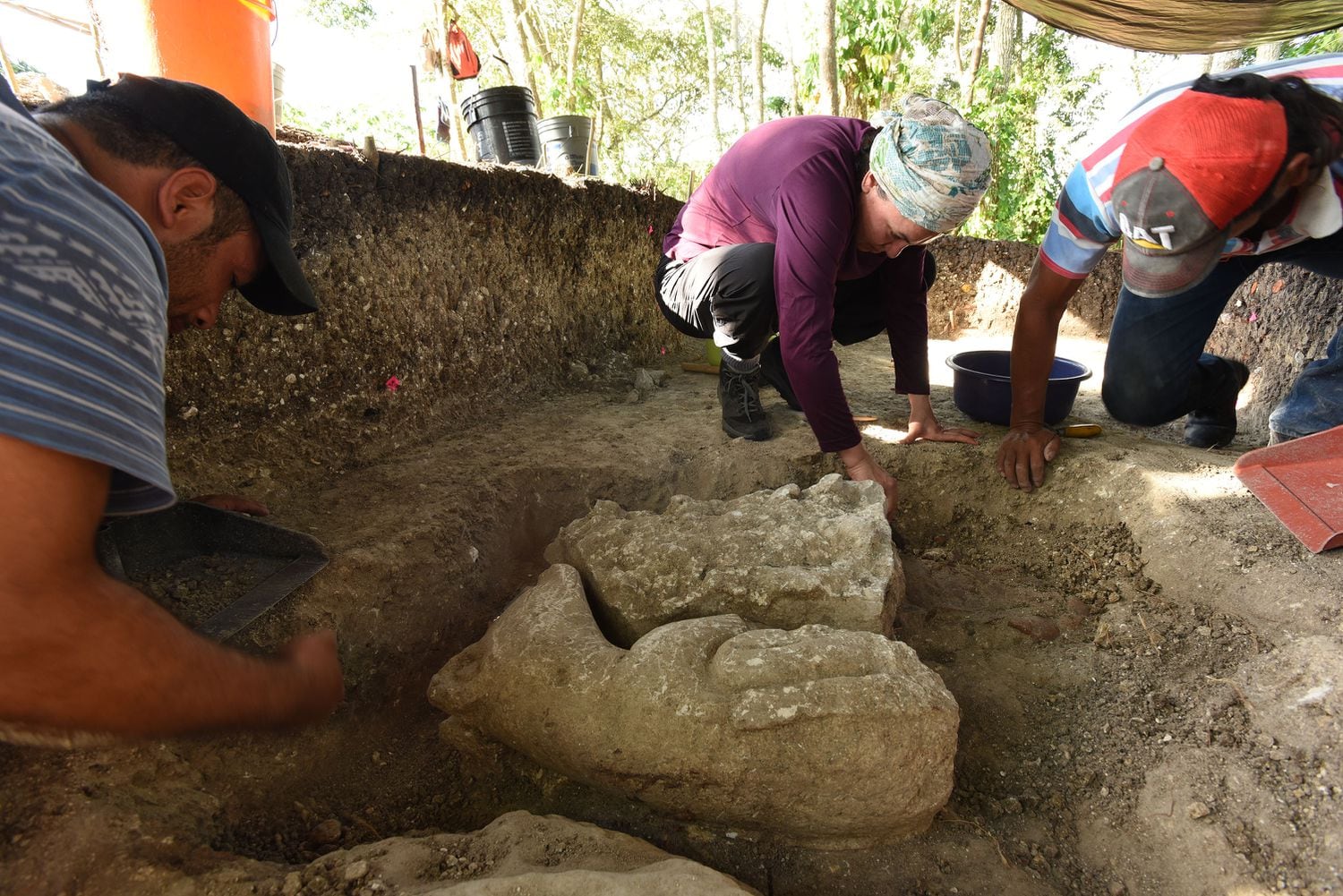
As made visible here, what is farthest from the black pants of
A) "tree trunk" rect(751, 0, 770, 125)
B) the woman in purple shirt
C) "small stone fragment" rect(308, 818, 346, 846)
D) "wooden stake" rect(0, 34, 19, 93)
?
"tree trunk" rect(751, 0, 770, 125)

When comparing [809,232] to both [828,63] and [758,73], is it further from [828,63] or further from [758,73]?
[758,73]

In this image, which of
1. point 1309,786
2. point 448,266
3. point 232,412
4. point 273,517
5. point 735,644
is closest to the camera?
point 1309,786

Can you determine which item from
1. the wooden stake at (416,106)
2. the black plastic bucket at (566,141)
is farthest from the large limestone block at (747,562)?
the black plastic bucket at (566,141)

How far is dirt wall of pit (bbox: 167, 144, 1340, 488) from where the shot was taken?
1894 millimetres

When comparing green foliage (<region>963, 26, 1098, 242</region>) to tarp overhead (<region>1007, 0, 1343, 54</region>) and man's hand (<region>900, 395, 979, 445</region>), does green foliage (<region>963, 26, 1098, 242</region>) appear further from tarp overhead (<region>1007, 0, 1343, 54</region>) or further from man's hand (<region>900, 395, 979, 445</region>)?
man's hand (<region>900, 395, 979, 445</region>)

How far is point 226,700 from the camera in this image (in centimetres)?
80

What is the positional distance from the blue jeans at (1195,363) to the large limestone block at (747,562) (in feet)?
4.11

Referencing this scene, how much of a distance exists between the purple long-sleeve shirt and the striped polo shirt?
0.49 metres

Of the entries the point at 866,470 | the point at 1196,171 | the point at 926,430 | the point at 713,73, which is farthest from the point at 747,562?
the point at 713,73

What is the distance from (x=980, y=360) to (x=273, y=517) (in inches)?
96.4

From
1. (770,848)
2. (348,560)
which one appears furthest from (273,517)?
(770,848)

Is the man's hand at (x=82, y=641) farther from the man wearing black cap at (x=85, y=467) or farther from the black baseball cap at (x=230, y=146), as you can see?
the black baseball cap at (x=230, y=146)

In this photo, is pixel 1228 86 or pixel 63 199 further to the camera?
pixel 1228 86

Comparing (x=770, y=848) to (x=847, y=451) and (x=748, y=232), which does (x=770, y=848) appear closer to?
(x=847, y=451)
